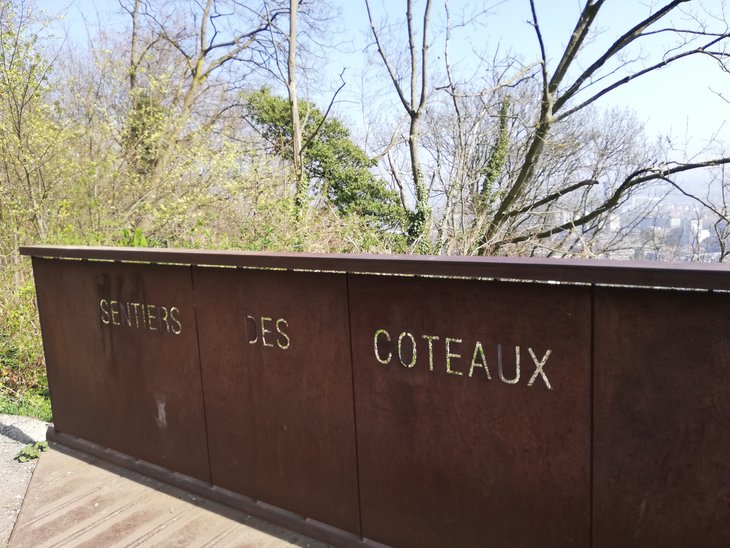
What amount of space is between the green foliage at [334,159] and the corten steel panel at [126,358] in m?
12.8

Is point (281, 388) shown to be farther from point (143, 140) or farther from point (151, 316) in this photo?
point (143, 140)

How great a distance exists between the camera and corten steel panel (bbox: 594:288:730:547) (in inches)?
63.6

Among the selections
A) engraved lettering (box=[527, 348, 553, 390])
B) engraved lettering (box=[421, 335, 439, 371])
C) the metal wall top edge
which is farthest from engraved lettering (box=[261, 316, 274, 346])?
engraved lettering (box=[527, 348, 553, 390])

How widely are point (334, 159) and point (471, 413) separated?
16.4 meters

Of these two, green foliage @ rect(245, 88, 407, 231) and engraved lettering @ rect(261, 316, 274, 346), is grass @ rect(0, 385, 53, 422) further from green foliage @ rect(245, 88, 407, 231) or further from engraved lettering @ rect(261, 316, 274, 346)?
green foliage @ rect(245, 88, 407, 231)

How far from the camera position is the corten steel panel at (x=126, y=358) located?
304 cm

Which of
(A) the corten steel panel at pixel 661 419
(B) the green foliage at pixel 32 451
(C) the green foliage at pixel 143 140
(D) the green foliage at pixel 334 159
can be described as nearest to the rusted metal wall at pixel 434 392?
(A) the corten steel panel at pixel 661 419

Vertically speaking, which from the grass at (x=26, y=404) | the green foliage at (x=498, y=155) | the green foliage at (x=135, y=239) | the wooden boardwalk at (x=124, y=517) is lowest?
the grass at (x=26, y=404)

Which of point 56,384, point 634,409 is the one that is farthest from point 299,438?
point 56,384

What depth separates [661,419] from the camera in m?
1.69

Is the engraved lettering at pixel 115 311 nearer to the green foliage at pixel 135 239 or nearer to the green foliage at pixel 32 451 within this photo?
the green foliage at pixel 32 451

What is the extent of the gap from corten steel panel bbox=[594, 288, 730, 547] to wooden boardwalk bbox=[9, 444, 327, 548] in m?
1.35

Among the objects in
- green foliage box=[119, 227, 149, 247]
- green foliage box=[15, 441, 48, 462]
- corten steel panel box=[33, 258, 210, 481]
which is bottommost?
green foliage box=[15, 441, 48, 462]

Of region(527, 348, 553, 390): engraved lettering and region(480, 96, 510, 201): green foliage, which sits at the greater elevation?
region(480, 96, 510, 201): green foliage
